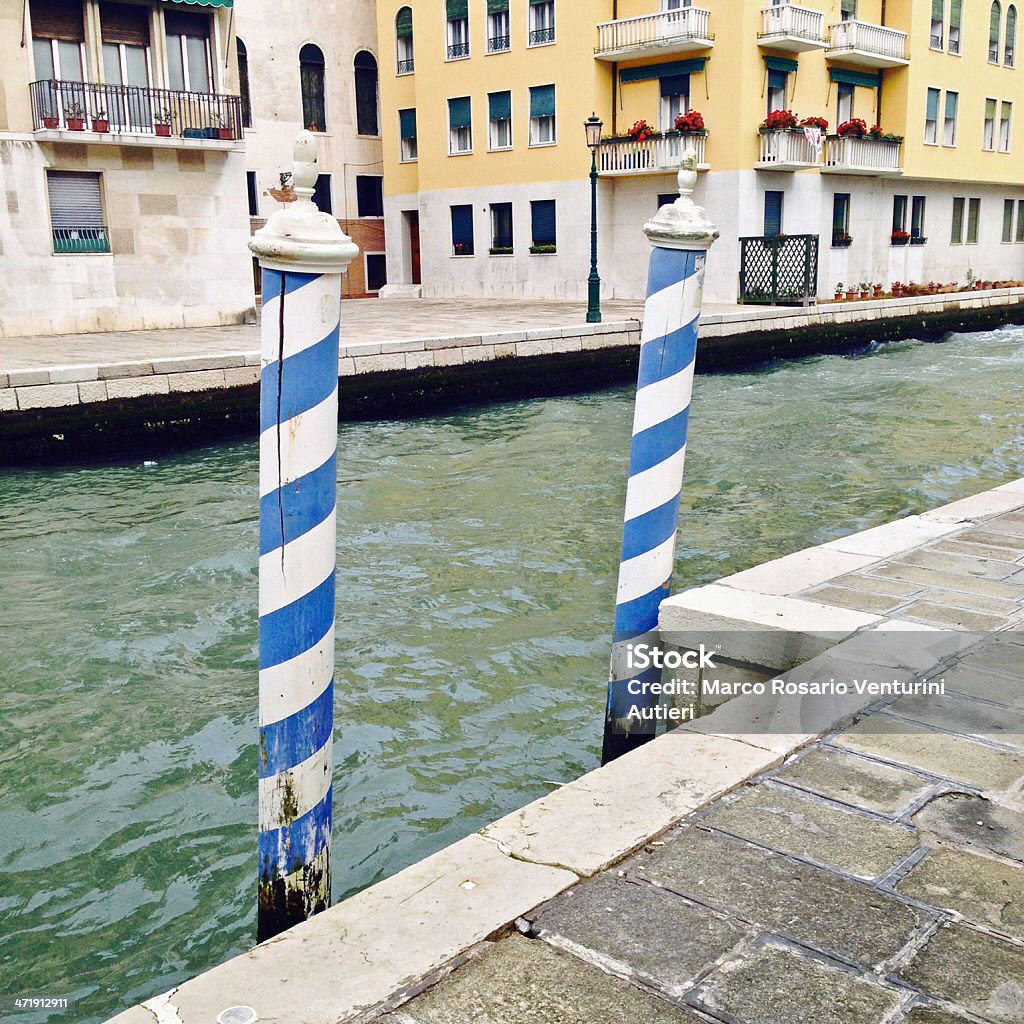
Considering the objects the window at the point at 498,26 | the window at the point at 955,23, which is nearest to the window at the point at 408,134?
the window at the point at 498,26

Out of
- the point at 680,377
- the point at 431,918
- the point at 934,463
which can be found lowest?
the point at 934,463

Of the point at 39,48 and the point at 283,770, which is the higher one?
the point at 39,48

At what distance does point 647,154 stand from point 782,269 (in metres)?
4.10

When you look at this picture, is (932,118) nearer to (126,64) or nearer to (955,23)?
(955,23)

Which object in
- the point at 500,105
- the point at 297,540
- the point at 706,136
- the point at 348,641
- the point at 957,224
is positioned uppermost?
the point at 500,105

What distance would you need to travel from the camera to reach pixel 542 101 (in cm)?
2552

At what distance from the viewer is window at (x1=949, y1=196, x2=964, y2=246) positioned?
29.3 m

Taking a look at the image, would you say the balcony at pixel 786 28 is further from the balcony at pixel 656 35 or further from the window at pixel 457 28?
the window at pixel 457 28

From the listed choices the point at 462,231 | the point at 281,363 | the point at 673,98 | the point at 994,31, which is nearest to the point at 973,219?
the point at 994,31

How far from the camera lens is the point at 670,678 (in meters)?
3.61

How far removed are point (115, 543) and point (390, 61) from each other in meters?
23.5

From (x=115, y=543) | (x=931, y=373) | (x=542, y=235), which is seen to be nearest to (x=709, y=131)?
(x=542, y=235)

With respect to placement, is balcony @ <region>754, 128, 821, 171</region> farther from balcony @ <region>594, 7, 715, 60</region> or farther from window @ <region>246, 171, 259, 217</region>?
window @ <region>246, 171, 259, 217</region>

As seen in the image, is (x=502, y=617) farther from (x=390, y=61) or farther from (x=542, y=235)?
(x=390, y=61)
